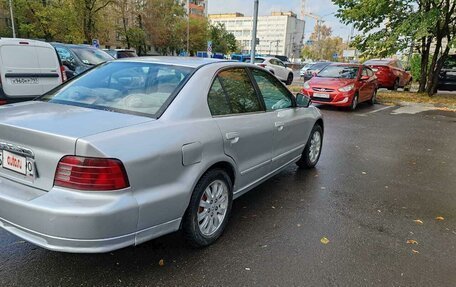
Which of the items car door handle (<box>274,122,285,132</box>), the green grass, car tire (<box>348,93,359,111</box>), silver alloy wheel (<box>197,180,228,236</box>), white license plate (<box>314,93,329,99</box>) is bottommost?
the green grass

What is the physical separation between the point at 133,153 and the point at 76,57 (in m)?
9.88

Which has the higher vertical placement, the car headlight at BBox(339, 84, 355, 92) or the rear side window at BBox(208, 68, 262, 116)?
the rear side window at BBox(208, 68, 262, 116)

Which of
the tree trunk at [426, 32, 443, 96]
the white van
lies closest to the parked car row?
the white van

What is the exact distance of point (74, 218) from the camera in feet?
7.38

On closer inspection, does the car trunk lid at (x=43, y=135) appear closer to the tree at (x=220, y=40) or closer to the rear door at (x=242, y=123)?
the rear door at (x=242, y=123)

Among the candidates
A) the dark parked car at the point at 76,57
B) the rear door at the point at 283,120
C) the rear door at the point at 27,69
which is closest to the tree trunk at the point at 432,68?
the dark parked car at the point at 76,57

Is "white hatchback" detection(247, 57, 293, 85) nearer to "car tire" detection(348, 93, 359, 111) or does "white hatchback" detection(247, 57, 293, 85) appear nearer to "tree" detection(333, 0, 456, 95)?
"tree" detection(333, 0, 456, 95)

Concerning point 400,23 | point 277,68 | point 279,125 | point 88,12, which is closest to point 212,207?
point 279,125

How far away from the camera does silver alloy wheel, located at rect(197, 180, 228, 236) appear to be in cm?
311

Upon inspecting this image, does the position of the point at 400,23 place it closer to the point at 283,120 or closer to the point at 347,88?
the point at 347,88

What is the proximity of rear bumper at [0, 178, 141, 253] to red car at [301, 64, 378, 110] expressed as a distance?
406 inches

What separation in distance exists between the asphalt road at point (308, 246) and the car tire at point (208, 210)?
4.7 inches

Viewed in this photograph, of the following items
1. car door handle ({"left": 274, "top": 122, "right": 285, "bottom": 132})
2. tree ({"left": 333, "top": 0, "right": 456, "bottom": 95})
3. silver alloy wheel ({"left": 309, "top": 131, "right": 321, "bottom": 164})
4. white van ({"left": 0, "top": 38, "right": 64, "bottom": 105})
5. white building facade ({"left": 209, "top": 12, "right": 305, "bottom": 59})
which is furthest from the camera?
white building facade ({"left": 209, "top": 12, "right": 305, "bottom": 59})

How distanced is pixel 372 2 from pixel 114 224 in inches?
553
